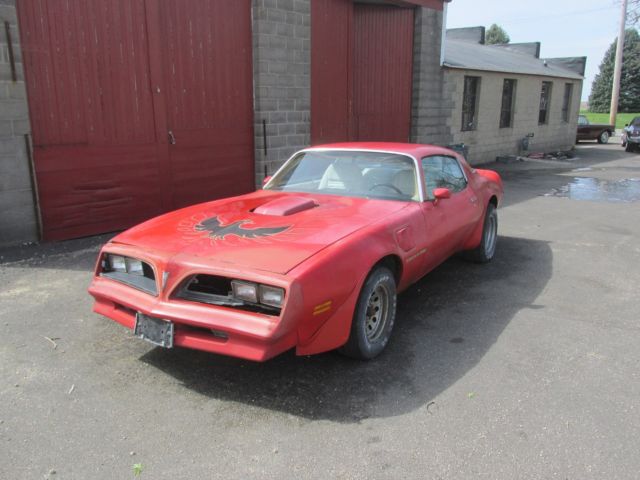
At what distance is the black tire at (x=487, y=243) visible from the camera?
6.00 m

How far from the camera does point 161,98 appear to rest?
7.79 meters

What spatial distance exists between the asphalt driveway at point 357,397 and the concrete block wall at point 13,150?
4.86 feet

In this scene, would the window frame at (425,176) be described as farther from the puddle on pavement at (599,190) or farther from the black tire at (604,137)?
the black tire at (604,137)

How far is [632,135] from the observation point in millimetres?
22859

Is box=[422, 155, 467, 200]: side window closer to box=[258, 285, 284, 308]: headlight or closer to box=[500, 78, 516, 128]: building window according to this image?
box=[258, 285, 284, 308]: headlight

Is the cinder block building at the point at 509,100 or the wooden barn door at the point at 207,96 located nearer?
the wooden barn door at the point at 207,96

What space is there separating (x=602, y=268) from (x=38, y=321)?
5591 mm

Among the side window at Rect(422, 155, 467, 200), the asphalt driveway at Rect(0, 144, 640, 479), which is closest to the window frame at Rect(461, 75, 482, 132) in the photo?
the side window at Rect(422, 155, 467, 200)

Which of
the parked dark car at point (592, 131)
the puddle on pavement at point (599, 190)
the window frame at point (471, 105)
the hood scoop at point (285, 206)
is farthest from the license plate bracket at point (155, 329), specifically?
the parked dark car at point (592, 131)

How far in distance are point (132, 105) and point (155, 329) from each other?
513 cm

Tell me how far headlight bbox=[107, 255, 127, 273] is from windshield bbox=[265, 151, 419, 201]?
1.72 metres

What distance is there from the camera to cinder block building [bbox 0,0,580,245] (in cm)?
655

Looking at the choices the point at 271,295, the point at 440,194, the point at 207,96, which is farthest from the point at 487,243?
the point at 207,96

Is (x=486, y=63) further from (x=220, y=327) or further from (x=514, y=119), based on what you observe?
(x=220, y=327)
